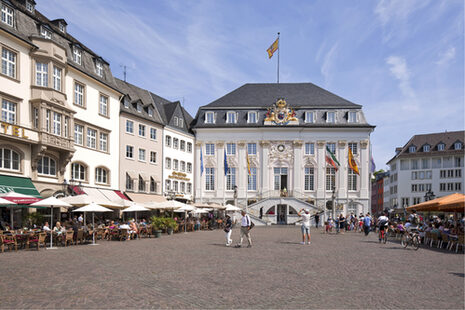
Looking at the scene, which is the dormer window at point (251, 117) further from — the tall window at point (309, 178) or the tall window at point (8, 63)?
the tall window at point (8, 63)

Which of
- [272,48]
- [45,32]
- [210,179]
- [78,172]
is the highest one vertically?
[272,48]

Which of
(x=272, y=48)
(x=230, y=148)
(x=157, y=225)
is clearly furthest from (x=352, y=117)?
(x=157, y=225)

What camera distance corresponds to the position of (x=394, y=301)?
29.9 ft

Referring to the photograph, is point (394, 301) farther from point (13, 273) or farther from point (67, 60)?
point (67, 60)

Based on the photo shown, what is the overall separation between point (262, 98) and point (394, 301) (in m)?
51.4

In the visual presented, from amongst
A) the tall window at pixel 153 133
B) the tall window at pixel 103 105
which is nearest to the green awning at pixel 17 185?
the tall window at pixel 103 105

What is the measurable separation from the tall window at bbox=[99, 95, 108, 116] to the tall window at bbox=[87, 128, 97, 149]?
6.82ft

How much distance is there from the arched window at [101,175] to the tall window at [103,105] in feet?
15.4

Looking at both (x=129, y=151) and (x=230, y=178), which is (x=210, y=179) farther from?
(x=129, y=151)

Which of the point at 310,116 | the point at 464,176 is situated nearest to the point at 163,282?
the point at 310,116

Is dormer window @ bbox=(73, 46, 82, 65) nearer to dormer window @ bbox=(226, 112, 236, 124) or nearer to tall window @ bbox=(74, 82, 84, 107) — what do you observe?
tall window @ bbox=(74, 82, 84, 107)

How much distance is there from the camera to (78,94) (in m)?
34.5

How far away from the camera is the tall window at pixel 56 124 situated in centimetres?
3019

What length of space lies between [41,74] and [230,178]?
31228 mm
